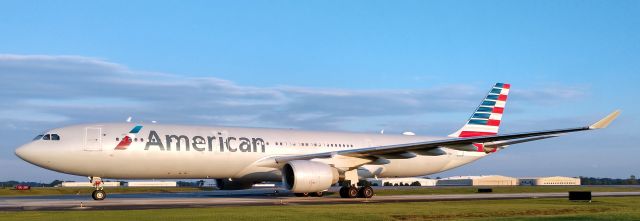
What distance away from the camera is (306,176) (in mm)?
28828

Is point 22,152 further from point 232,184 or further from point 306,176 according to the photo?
point 306,176

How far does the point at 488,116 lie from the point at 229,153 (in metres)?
17.7

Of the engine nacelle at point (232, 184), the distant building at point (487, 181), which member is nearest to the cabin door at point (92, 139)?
the engine nacelle at point (232, 184)

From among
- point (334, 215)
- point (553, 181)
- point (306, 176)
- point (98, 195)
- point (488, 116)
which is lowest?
point (553, 181)

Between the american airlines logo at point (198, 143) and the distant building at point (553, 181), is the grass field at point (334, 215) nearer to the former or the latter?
the american airlines logo at point (198, 143)

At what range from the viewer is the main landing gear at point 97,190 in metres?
27.7

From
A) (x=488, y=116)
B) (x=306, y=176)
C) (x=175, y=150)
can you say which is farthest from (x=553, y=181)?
(x=175, y=150)

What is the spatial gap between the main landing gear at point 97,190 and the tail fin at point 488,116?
21560mm

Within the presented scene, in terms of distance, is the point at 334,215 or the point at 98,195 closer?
the point at 334,215

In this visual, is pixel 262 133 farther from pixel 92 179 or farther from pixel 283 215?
pixel 283 215

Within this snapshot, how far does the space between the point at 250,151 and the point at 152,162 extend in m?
4.57

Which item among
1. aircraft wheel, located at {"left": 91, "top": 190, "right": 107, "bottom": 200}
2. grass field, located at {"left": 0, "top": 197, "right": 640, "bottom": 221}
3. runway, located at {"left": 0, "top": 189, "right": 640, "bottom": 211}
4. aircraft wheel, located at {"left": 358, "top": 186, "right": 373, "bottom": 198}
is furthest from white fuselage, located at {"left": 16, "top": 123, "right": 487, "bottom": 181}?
grass field, located at {"left": 0, "top": 197, "right": 640, "bottom": 221}

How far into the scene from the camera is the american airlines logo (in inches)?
1125

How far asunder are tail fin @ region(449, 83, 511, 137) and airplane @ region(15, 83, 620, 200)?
14.4ft
